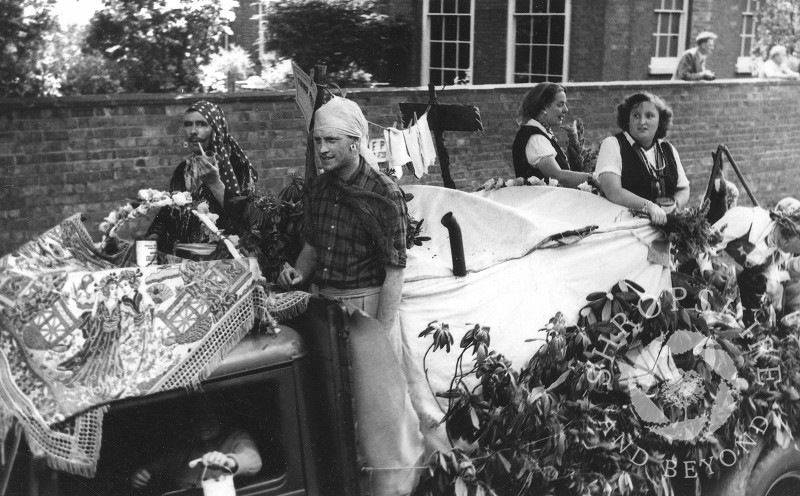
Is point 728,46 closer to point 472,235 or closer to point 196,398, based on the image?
point 472,235

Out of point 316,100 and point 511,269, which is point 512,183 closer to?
point 511,269

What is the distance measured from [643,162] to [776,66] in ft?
40.9

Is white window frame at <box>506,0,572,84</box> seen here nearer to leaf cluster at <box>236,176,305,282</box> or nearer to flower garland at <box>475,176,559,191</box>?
flower garland at <box>475,176,559,191</box>

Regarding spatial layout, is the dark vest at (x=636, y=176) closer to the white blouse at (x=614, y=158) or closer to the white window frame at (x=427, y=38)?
the white blouse at (x=614, y=158)

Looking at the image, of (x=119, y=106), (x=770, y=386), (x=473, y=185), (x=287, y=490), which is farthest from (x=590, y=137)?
(x=287, y=490)

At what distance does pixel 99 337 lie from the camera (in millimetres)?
2520

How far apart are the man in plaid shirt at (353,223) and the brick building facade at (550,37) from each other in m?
10.3

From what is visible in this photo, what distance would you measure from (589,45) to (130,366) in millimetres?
12017

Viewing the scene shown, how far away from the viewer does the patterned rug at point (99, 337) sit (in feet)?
7.70

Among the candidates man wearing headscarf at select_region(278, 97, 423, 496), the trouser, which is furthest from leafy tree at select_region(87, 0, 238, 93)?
the trouser

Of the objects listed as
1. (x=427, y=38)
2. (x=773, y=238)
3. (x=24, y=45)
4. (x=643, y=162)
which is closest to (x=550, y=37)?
(x=427, y=38)

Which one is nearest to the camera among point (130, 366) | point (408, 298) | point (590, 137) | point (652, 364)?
point (130, 366)

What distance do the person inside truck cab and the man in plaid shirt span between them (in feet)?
2.45

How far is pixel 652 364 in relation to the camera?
11.8 ft
